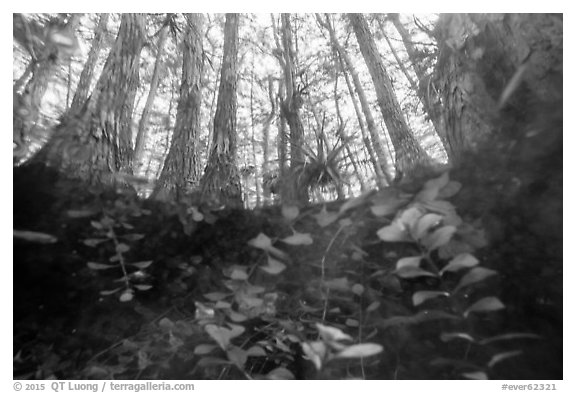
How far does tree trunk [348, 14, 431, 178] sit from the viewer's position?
1790 millimetres

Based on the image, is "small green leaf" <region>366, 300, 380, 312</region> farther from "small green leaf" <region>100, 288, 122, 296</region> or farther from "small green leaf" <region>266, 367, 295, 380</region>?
"small green leaf" <region>100, 288, 122, 296</region>

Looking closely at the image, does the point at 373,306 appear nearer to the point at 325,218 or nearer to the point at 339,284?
the point at 339,284

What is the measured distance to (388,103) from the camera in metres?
2.25

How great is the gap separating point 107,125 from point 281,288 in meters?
0.91

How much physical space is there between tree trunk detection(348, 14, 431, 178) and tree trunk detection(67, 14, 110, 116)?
1232 millimetres

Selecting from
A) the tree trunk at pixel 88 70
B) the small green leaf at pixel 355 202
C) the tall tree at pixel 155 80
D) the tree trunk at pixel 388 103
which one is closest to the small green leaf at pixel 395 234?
the small green leaf at pixel 355 202

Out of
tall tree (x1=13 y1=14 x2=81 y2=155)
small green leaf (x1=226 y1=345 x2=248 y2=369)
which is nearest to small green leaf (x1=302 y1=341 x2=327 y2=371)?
small green leaf (x1=226 y1=345 x2=248 y2=369)

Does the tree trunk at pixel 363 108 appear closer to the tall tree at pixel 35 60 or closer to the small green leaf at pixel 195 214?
the small green leaf at pixel 195 214

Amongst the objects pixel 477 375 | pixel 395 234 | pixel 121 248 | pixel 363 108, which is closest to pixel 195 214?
pixel 121 248

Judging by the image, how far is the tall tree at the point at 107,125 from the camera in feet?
3.32

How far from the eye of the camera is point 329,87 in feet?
8.59

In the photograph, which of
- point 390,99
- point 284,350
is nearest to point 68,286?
point 284,350
